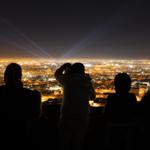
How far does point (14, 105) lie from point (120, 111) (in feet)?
4.23

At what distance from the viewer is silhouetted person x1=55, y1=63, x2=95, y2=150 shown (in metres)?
3.77

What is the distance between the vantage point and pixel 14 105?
2.93 m

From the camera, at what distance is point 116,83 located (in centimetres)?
341

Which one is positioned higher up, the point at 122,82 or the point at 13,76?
the point at 13,76

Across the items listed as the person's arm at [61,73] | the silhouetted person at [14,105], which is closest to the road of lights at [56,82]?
the person's arm at [61,73]

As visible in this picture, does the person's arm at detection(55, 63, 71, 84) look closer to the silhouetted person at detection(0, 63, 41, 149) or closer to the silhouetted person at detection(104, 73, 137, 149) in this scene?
the silhouetted person at detection(104, 73, 137, 149)

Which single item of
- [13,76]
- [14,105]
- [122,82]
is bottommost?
[14,105]

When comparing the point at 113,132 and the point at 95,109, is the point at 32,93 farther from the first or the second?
the point at 95,109

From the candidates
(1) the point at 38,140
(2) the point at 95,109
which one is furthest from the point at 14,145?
(2) the point at 95,109

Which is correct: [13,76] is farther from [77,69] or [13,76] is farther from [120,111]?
[120,111]

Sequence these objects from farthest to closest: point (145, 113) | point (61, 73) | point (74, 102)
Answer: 1. point (61, 73)
2. point (74, 102)
3. point (145, 113)

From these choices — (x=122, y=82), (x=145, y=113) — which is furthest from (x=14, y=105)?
(x=145, y=113)

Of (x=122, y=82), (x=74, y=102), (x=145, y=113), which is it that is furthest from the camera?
(x=74, y=102)

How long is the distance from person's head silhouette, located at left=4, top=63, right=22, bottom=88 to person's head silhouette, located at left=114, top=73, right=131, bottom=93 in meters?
1.20
